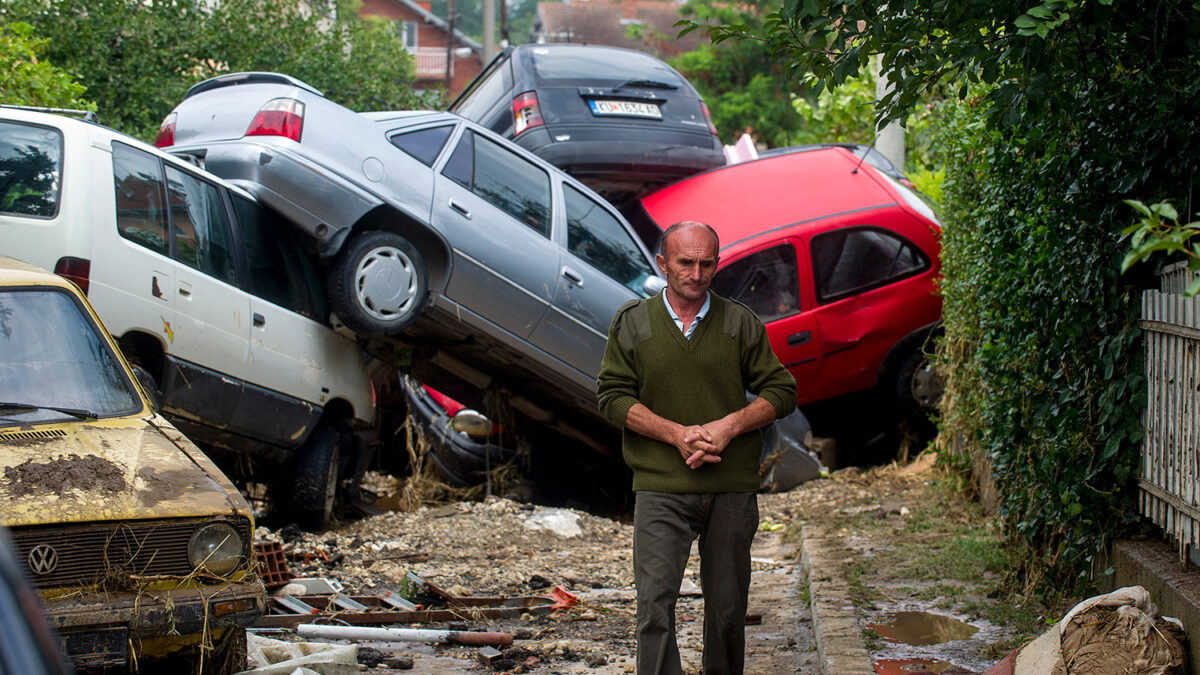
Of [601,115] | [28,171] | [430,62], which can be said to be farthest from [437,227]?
[430,62]

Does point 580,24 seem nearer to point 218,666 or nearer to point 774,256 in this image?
point 774,256

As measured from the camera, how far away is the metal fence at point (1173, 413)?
408 cm

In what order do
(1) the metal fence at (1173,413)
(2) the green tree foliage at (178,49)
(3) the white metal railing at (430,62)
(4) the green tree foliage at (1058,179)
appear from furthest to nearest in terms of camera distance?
(3) the white metal railing at (430,62)
(2) the green tree foliage at (178,49)
(4) the green tree foliage at (1058,179)
(1) the metal fence at (1173,413)

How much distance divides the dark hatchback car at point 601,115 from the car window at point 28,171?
178 inches

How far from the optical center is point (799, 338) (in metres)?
10.3

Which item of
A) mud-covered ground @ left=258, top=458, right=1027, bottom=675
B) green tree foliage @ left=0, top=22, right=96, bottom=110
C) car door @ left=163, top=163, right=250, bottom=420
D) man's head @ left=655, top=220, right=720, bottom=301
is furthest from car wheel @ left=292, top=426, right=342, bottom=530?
man's head @ left=655, top=220, right=720, bottom=301

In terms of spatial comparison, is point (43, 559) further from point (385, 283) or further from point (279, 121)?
point (279, 121)

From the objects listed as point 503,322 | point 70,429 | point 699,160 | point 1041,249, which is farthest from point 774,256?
point 70,429

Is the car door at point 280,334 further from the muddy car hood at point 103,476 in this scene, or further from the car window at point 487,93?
the car window at point 487,93

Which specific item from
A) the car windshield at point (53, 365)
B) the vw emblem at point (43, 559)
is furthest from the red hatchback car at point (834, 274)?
the vw emblem at point (43, 559)

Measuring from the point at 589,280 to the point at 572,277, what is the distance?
0.54 ft

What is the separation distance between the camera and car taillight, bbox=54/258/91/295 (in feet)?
20.2

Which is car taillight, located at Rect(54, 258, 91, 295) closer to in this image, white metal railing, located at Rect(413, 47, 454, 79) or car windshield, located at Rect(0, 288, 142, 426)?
car windshield, located at Rect(0, 288, 142, 426)

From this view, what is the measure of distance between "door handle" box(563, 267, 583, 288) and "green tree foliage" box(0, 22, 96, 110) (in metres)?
3.37
